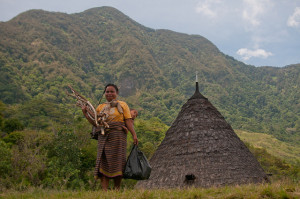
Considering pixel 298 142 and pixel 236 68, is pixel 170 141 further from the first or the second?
pixel 236 68

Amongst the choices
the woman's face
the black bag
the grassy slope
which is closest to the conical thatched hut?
the black bag

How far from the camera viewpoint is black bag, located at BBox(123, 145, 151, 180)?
434 cm

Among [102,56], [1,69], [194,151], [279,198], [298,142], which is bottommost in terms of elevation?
[298,142]

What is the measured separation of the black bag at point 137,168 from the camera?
4344 millimetres

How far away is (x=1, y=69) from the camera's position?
7256 cm

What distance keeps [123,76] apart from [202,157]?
3934 inches

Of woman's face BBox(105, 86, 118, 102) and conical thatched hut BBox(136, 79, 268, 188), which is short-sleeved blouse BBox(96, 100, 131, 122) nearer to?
woman's face BBox(105, 86, 118, 102)

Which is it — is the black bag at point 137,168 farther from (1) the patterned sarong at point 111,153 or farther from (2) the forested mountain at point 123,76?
(2) the forested mountain at point 123,76

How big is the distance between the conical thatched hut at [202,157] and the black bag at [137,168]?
173 inches

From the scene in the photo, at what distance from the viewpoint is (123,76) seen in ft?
353

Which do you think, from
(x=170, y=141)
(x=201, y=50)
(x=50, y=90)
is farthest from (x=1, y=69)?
(x=201, y=50)

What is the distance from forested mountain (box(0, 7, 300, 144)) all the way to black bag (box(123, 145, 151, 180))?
42.0 metres

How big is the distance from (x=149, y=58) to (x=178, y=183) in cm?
11898

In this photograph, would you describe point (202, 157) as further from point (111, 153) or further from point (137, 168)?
point (111, 153)
